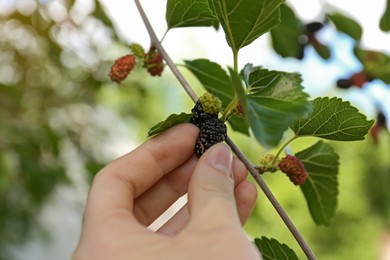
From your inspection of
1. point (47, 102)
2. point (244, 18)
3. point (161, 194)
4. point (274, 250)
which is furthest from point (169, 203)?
point (47, 102)

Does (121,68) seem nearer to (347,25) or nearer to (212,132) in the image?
(212,132)

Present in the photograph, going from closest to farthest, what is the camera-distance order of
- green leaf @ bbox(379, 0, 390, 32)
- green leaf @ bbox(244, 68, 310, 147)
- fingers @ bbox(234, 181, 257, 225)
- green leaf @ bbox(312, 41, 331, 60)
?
green leaf @ bbox(244, 68, 310, 147), fingers @ bbox(234, 181, 257, 225), green leaf @ bbox(379, 0, 390, 32), green leaf @ bbox(312, 41, 331, 60)

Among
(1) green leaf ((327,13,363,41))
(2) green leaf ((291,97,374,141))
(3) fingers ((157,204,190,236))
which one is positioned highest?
(2) green leaf ((291,97,374,141))

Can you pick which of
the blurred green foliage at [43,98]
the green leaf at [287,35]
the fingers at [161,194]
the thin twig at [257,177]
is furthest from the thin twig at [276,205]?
the blurred green foliage at [43,98]

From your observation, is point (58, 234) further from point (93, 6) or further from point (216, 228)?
point (216, 228)

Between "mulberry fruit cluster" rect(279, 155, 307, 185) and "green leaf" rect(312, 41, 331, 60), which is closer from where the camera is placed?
"mulberry fruit cluster" rect(279, 155, 307, 185)

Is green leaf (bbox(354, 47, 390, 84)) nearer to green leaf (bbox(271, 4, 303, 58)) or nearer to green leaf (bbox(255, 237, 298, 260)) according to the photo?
green leaf (bbox(271, 4, 303, 58))

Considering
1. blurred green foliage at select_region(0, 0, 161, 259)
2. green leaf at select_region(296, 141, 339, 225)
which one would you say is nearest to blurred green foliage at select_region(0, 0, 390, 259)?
blurred green foliage at select_region(0, 0, 161, 259)
